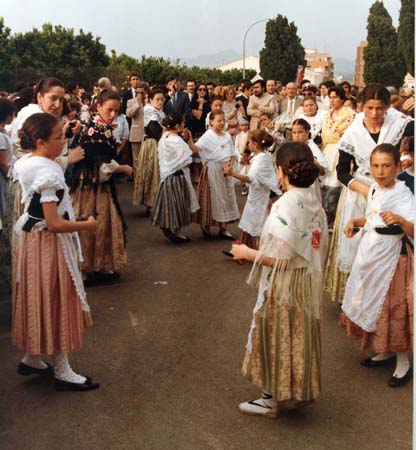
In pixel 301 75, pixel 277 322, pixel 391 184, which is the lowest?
pixel 277 322

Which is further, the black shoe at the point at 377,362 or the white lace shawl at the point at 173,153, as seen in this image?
the white lace shawl at the point at 173,153

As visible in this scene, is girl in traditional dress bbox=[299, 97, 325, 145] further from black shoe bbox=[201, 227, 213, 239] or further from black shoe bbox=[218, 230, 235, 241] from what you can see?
black shoe bbox=[201, 227, 213, 239]

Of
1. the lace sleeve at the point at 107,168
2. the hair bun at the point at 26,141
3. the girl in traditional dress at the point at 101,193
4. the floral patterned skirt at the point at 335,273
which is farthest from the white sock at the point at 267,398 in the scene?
the lace sleeve at the point at 107,168

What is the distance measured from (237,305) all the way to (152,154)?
420 cm

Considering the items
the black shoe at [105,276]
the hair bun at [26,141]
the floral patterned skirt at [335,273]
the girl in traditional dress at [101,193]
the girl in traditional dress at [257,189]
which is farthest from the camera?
the girl in traditional dress at [257,189]

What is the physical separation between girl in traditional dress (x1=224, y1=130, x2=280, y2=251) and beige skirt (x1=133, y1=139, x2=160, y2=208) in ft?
8.40

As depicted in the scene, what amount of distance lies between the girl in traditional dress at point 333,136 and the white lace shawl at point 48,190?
4.29m

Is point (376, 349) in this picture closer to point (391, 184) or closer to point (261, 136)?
point (391, 184)

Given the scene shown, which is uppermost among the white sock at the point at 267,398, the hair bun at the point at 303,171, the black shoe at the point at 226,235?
the hair bun at the point at 303,171

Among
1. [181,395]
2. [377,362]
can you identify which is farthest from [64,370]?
[377,362]

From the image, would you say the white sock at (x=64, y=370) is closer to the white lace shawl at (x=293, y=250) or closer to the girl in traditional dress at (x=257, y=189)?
the white lace shawl at (x=293, y=250)

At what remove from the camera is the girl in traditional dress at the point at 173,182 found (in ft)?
26.7

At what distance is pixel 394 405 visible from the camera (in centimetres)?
420

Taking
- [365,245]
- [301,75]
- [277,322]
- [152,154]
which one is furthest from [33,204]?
[301,75]
